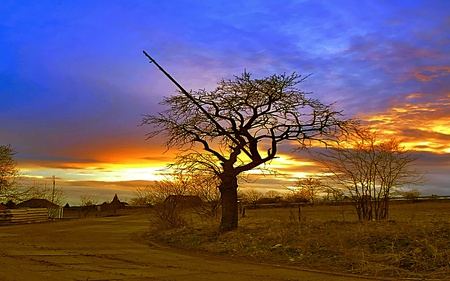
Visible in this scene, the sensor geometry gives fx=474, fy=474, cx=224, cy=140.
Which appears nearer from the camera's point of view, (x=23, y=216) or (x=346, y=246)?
(x=346, y=246)

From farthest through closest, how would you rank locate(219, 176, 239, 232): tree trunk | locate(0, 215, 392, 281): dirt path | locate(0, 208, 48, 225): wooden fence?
locate(0, 208, 48, 225): wooden fence
locate(219, 176, 239, 232): tree trunk
locate(0, 215, 392, 281): dirt path

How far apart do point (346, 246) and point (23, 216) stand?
40962 millimetres

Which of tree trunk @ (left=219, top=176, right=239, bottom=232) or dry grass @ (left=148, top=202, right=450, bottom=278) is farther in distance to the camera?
tree trunk @ (left=219, top=176, right=239, bottom=232)

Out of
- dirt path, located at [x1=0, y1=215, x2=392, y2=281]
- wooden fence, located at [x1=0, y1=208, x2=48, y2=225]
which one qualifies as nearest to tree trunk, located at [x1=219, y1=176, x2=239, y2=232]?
dirt path, located at [x1=0, y1=215, x2=392, y2=281]

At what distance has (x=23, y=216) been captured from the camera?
47.9 metres

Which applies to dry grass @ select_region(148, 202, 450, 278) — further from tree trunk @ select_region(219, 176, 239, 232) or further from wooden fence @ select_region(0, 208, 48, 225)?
wooden fence @ select_region(0, 208, 48, 225)

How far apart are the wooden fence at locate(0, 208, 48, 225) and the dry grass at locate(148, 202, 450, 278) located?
31.6m

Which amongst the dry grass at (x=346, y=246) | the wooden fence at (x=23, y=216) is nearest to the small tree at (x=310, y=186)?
the dry grass at (x=346, y=246)

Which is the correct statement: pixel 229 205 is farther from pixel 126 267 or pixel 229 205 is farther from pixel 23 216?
pixel 23 216

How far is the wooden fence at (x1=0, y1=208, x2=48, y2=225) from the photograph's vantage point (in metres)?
46.2

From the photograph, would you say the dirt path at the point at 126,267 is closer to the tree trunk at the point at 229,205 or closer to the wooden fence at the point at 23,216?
the tree trunk at the point at 229,205

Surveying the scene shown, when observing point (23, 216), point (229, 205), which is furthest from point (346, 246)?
point (23, 216)

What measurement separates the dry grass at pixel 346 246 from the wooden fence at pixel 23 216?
1244 inches

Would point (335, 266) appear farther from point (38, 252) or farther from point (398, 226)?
point (38, 252)
